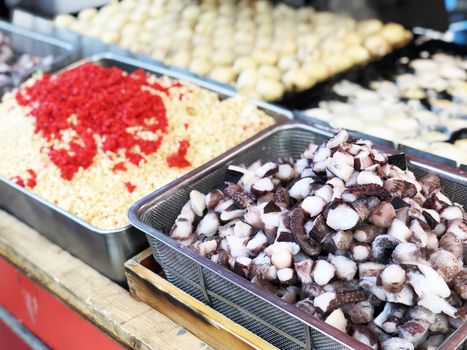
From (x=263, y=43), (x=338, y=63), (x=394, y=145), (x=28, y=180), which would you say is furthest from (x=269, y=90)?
(x=28, y=180)

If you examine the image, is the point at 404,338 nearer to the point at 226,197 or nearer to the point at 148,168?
the point at 226,197

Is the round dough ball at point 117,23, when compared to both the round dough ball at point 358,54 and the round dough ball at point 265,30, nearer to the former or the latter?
the round dough ball at point 265,30

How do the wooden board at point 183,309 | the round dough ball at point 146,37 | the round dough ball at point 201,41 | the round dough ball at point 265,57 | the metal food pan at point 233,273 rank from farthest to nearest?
the round dough ball at point 146,37 < the round dough ball at point 201,41 < the round dough ball at point 265,57 < the wooden board at point 183,309 < the metal food pan at point 233,273

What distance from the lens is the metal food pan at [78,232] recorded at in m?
1.85

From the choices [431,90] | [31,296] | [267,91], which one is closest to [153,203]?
[31,296]

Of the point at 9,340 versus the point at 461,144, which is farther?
the point at 9,340

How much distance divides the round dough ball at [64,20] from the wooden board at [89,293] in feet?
5.94

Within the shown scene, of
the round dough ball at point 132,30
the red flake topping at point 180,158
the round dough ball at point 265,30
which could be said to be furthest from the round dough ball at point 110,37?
the red flake topping at point 180,158

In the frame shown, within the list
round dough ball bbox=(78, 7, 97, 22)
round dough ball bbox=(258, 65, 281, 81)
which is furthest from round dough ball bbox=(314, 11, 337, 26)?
round dough ball bbox=(78, 7, 97, 22)

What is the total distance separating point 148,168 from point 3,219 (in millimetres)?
601

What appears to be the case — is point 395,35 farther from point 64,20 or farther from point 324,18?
point 64,20

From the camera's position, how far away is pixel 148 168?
7.18ft

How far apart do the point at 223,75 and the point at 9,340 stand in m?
1.53

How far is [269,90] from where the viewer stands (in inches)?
109
